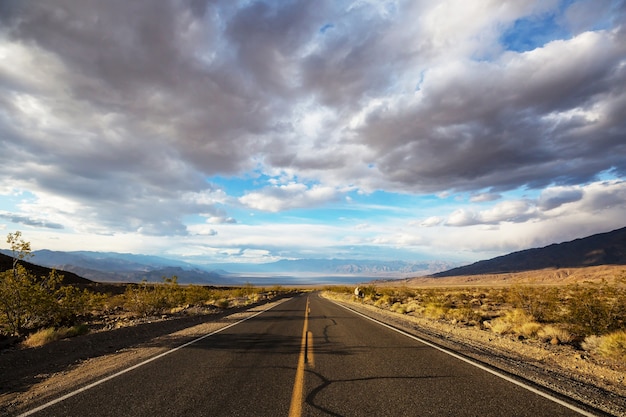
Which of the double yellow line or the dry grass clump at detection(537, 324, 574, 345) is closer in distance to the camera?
the double yellow line

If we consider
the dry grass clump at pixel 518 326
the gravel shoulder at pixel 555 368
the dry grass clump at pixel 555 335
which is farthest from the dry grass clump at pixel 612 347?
the dry grass clump at pixel 518 326

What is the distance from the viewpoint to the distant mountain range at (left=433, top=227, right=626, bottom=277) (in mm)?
146250

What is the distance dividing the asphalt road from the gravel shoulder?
77cm

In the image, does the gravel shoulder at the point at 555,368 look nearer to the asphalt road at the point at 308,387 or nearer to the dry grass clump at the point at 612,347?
the dry grass clump at the point at 612,347

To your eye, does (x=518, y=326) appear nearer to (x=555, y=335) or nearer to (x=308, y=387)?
(x=555, y=335)

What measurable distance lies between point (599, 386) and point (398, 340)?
514cm

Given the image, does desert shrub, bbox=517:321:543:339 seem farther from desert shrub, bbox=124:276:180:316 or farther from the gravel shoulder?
desert shrub, bbox=124:276:180:316

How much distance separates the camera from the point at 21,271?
42.6ft

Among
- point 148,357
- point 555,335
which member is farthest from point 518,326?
point 148,357

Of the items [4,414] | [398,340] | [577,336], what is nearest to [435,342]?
[398,340]

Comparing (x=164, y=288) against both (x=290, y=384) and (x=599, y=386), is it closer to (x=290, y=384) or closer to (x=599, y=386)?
(x=290, y=384)

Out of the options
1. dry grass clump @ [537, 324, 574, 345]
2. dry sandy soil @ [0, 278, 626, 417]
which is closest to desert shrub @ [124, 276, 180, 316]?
dry sandy soil @ [0, 278, 626, 417]

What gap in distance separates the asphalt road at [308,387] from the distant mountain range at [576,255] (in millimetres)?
177661

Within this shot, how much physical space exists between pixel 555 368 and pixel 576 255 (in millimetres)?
196491
